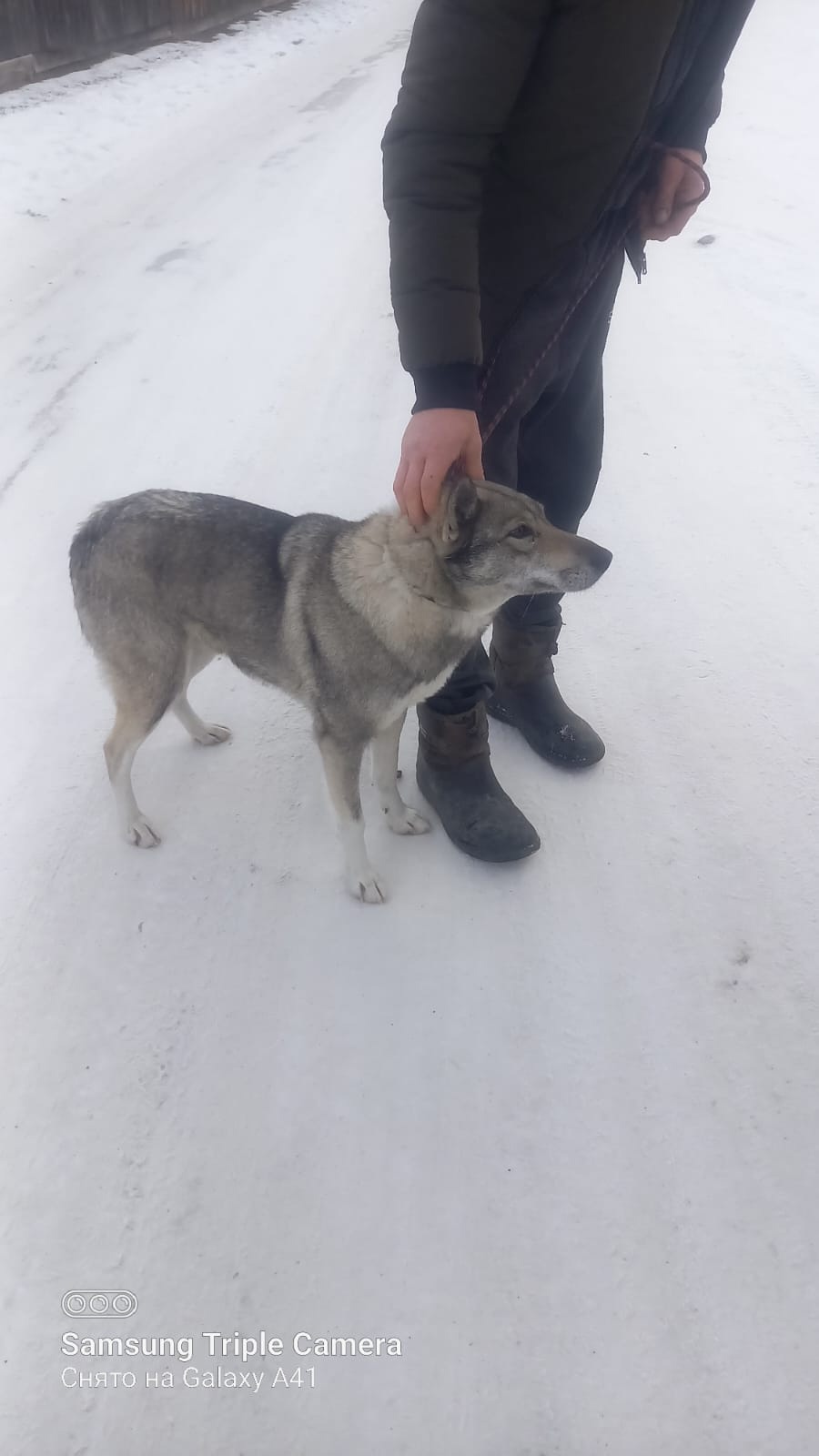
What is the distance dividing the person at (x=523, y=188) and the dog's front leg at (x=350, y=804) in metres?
0.64

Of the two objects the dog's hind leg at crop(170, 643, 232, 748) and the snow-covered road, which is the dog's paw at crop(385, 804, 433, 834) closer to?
the snow-covered road

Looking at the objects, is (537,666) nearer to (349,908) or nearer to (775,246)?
(349,908)

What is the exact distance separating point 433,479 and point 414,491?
48mm

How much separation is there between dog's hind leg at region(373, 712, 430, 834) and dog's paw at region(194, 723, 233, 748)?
51 centimetres

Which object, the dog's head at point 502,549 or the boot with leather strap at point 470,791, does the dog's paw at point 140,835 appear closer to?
the boot with leather strap at point 470,791

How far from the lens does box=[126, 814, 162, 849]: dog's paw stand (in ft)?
7.57

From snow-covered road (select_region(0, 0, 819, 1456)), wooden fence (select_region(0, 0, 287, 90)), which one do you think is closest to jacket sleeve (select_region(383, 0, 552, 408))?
snow-covered road (select_region(0, 0, 819, 1456))

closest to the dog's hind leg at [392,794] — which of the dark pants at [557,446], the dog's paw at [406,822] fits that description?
the dog's paw at [406,822]

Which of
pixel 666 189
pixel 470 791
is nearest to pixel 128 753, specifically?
pixel 470 791

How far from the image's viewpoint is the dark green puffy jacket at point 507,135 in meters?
1.50

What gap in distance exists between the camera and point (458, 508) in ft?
5.87

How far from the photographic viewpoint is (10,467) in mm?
3691

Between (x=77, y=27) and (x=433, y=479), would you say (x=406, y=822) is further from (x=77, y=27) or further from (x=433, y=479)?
(x=77, y=27)

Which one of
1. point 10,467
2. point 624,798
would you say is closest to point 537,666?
point 624,798
